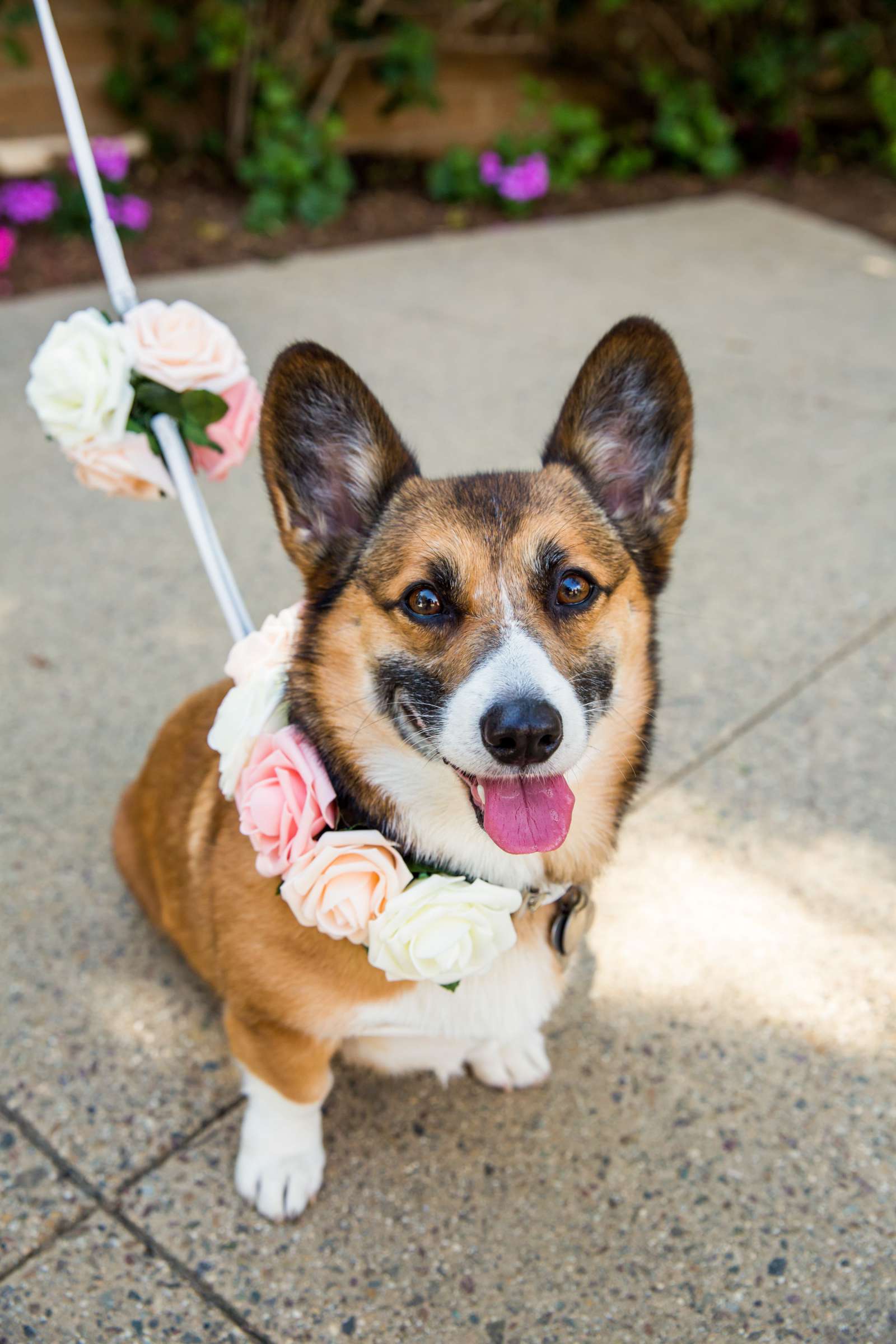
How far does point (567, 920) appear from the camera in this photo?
7.55 ft

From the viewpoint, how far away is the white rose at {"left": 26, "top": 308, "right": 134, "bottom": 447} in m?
2.40

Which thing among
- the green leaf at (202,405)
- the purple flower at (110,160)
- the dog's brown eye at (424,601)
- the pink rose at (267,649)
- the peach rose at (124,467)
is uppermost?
the green leaf at (202,405)

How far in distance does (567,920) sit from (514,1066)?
1.44 ft

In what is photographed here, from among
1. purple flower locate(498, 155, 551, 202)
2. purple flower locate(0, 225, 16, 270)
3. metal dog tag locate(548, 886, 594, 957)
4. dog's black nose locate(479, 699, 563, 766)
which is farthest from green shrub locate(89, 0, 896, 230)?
dog's black nose locate(479, 699, 563, 766)

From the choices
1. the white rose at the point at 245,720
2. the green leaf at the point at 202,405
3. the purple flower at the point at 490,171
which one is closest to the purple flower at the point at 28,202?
the purple flower at the point at 490,171

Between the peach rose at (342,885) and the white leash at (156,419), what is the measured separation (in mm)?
656

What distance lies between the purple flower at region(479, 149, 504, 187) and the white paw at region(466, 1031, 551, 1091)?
22.4 ft

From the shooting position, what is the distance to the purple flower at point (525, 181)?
782 cm

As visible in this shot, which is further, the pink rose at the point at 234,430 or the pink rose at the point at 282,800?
the pink rose at the point at 234,430

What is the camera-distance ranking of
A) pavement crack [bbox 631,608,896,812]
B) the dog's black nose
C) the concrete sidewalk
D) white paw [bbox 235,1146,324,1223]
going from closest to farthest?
the dog's black nose → the concrete sidewalk → white paw [bbox 235,1146,324,1223] → pavement crack [bbox 631,608,896,812]

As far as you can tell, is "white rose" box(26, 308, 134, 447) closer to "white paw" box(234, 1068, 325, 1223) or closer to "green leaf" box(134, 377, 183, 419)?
"green leaf" box(134, 377, 183, 419)

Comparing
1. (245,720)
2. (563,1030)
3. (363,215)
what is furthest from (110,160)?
(563,1030)

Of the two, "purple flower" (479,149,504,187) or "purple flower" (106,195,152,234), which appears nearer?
"purple flower" (106,195,152,234)

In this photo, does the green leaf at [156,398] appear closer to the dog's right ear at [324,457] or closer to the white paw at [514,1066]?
the dog's right ear at [324,457]
